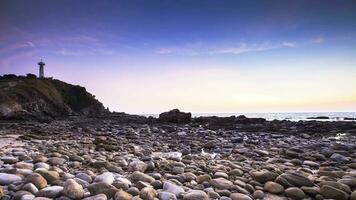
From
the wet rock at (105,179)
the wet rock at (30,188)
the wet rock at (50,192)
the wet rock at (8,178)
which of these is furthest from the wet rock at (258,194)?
the wet rock at (8,178)

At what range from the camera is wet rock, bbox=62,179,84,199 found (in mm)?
4316

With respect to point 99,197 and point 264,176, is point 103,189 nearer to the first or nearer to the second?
point 99,197

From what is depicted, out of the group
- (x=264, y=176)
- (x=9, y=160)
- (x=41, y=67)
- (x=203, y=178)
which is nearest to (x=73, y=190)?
(x=203, y=178)

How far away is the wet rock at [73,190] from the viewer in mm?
4316

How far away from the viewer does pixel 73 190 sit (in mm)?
4363

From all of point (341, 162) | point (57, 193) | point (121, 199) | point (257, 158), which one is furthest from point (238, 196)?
point (341, 162)

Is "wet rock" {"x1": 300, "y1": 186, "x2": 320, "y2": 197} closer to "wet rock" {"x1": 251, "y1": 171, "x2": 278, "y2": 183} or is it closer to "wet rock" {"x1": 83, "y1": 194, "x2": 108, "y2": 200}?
"wet rock" {"x1": 251, "y1": 171, "x2": 278, "y2": 183}

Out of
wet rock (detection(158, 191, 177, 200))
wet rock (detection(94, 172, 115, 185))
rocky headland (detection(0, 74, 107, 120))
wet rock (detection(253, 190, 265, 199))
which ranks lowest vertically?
wet rock (detection(253, 190, 265, 199))

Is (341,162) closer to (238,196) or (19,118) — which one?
(238,196)

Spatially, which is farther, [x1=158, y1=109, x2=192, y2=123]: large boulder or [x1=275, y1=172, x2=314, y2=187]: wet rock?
[x1=158, y1=109, x2=192, y2=123]: large boulder

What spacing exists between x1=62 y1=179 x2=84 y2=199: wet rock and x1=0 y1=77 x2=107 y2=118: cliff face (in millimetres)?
24073

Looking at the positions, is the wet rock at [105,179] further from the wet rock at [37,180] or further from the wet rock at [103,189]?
the wet rock at [37,180]

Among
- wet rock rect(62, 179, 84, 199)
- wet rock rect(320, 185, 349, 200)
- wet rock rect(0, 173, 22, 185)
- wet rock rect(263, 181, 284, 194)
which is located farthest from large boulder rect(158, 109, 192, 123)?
wet rock rect(62, 179, 84, 199)

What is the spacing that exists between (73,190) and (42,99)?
32048 millimetres
